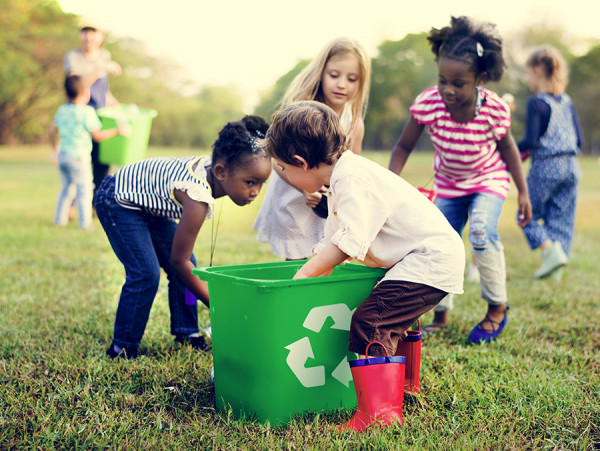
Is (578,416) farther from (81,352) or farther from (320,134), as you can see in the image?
(81,352)

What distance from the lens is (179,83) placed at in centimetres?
4500

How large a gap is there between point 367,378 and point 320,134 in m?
0.84

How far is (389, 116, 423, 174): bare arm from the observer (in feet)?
10.5

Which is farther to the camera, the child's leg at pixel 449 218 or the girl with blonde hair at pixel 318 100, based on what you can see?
the child's leg at pixel 449 218

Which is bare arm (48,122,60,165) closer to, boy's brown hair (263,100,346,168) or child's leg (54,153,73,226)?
child's leg (54,153,73,226)

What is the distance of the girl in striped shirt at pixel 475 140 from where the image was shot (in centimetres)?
298

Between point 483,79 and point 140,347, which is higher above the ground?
point 483,79

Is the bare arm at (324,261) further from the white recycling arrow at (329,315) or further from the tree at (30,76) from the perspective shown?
the tree at (30,76)

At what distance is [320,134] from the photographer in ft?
6.89

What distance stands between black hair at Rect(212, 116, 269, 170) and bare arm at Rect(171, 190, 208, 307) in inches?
8.6

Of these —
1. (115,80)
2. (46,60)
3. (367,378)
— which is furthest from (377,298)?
(115,80)

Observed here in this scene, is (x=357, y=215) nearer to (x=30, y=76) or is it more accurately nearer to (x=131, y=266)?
(x=131, y=266)

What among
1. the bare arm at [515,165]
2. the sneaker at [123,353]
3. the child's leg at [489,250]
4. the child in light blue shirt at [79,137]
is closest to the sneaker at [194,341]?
the sneaker at [123,353]

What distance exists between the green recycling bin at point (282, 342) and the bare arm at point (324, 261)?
2.1 inches
